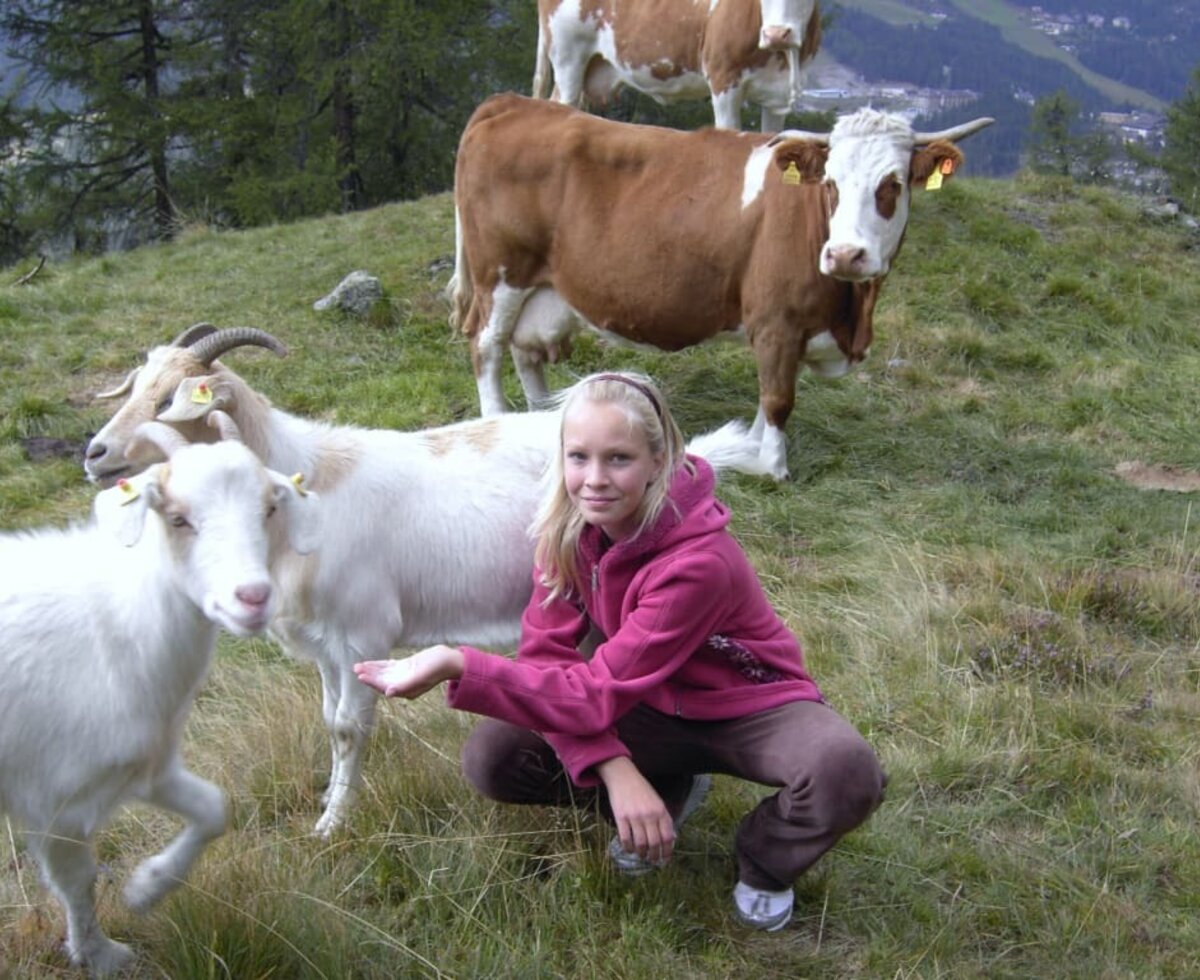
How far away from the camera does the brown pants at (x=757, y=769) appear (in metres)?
2.94

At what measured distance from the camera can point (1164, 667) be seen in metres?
4.80

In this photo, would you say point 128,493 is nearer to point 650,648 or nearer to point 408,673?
point 408,673

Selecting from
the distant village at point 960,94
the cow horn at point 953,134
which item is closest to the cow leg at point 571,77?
the distant village at point 960,94

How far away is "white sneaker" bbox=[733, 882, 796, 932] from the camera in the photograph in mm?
3123

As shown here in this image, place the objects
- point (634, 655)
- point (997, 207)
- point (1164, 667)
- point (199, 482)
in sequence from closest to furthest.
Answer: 1. point (199, 482)
2. point (634, 655)
3. point (1164, 667)
4. point (997, 207)

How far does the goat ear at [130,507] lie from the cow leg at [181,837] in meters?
0.62

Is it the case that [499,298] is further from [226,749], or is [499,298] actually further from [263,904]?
[263,904]

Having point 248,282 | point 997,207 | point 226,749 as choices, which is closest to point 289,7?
point 248,282

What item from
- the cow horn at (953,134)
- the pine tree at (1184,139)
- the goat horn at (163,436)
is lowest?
the pine tree at (1184,139)

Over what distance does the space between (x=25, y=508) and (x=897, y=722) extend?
4.91m

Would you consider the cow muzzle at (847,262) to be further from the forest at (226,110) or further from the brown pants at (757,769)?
the forest at (226,110)

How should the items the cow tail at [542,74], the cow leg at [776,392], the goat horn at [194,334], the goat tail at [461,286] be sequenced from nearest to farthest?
the goat horn at [194,334]
the cow leg at [776,392]
the goat tail at [461,286]
the cow tail at [542,74]

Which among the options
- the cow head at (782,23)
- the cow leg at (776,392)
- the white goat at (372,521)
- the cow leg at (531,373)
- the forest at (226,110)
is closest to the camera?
the white goat at (372,521)

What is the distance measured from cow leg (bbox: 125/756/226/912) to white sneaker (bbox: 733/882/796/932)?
1326 mm
